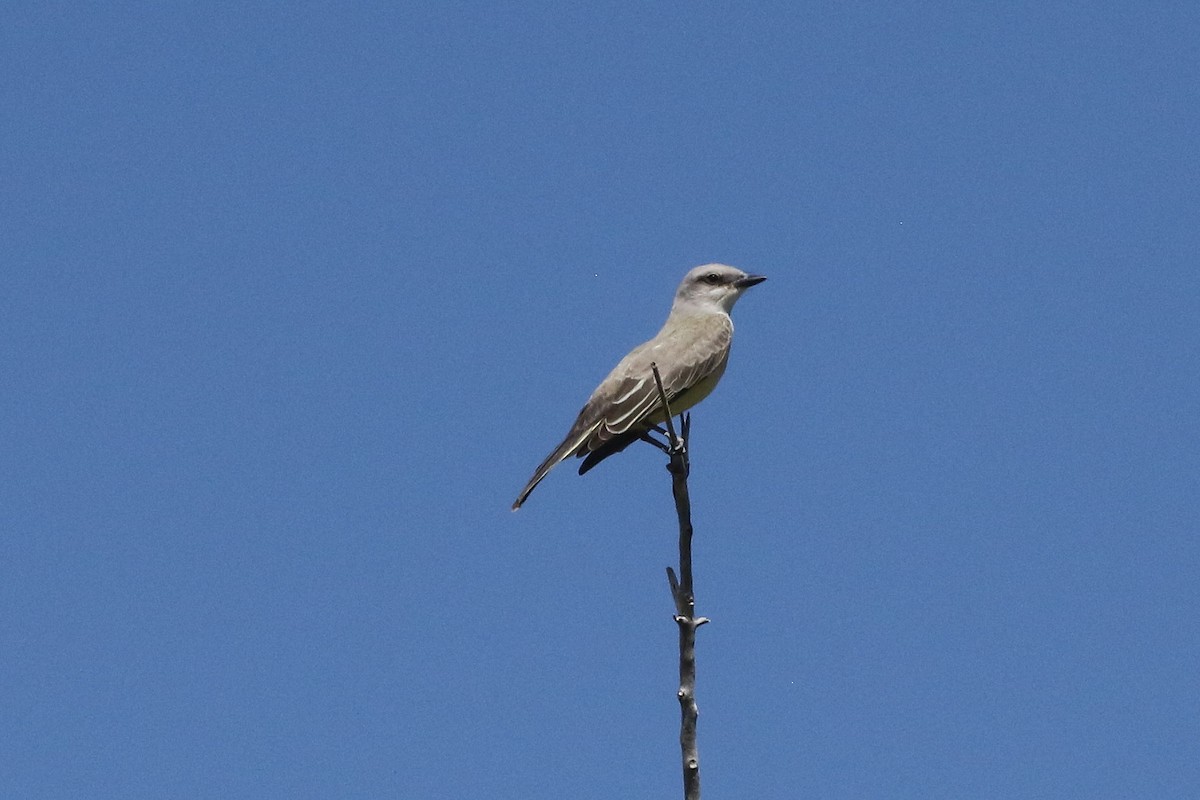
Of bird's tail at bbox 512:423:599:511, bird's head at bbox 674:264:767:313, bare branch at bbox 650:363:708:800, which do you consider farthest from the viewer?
bird's head at bbox 674:264:767:313

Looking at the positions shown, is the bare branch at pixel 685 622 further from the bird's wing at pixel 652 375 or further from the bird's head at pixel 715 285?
the bird's head at pixel 715 285

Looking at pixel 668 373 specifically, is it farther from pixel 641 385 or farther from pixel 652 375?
pixel 641 385

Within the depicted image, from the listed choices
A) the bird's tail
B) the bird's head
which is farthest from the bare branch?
the bird's head

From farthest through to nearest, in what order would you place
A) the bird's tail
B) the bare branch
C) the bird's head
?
the bird's head → the bird's tail → the bare branch

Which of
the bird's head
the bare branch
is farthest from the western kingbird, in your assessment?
the bare branch

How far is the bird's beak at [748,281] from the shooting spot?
38.1ft

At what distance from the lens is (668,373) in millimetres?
9758

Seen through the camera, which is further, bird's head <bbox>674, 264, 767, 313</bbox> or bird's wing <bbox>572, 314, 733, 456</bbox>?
bird's head <bbox>674, 264, 767, 313</bbox>

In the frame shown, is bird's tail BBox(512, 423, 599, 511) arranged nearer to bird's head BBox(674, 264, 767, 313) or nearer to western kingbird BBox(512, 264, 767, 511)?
western kingbird BBox(512, 264, 767, 511)

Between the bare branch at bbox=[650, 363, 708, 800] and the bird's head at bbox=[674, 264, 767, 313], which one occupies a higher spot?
the bird's head at bbox=[674, 264, 767, 313]

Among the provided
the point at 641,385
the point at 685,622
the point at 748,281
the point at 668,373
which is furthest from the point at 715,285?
the point at 685,622

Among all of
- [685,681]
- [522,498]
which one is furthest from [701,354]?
[685,681]

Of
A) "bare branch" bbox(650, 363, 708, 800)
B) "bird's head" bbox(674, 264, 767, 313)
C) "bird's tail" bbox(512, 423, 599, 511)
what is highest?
"bird's head" bbox(674, 264, 767, 313)

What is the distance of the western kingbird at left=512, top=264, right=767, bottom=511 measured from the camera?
901 cm
